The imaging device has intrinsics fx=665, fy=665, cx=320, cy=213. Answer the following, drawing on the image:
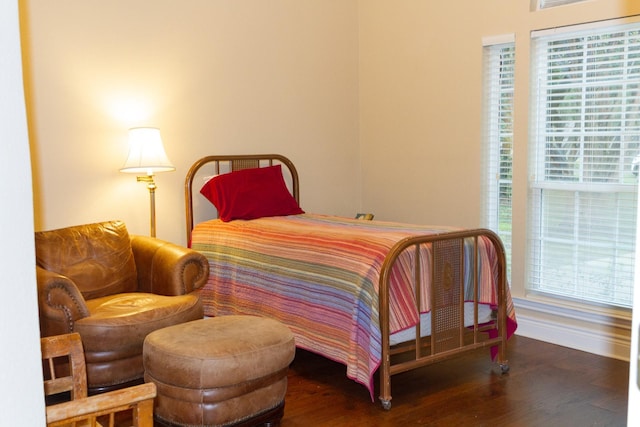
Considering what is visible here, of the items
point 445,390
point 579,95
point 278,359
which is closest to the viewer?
point 278,359

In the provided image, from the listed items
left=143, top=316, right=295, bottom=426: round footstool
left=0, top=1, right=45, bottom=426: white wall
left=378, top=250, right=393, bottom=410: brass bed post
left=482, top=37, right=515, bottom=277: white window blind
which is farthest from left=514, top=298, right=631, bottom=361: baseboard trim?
left=0, top=1, right=45, bottom=426: white wall

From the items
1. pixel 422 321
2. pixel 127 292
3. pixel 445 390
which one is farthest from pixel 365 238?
pixel 127 292

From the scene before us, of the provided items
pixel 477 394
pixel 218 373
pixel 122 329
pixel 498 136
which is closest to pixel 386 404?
pixel 477 394

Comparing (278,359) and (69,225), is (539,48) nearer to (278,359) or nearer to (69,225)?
(278,359)

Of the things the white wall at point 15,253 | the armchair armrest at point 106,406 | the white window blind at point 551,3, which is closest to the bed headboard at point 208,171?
the white window blind at point 551,3

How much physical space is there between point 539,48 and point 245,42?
200 cm

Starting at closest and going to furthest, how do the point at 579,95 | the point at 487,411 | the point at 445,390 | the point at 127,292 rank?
the point at 487,411 → the point at 445,390 → the point at 127,292 → the point at 579,95

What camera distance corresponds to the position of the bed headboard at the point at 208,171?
14.5 ft

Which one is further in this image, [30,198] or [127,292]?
[127,292]

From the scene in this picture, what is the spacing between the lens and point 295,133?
509 centimetres

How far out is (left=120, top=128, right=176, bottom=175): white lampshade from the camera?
3.91 metres

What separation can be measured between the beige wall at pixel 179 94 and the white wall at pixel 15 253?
3.19m

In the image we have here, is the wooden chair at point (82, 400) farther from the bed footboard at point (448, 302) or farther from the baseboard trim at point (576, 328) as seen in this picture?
the baseboard trim at point (576, 328)

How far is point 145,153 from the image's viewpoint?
3.93 metres
